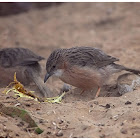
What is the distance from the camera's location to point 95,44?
36.6ft

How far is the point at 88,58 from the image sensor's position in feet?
25.3

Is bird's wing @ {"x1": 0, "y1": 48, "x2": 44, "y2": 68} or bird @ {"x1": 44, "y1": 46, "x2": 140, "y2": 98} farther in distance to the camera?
bird's wing @ {"x1": 0, "y1": 48, "x2": 44, "y2": 68}

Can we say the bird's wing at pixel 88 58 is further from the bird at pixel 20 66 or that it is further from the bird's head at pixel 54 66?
the bird at pixel 20 66

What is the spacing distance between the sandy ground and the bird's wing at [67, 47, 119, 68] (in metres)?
0.59

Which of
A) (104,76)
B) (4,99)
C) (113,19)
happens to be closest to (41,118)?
(4,99)

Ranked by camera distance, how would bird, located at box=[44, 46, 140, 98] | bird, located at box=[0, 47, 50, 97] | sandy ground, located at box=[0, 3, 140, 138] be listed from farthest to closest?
bird, located at box=[0, 47, 50, 97]
bird, located at box=[44, 46, 140, 98]
sandy ground, located at box=[0, 3, 140, 138]

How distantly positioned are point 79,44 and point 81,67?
392cm

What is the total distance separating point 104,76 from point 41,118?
2601 mm

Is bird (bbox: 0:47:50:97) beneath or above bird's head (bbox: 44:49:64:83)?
beneath

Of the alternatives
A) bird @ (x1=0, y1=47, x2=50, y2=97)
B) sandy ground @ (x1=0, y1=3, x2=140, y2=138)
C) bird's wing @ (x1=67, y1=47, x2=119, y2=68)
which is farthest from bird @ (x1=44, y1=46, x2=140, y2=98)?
bird @ (x1=0, y1=47, x2=50, y2=97)

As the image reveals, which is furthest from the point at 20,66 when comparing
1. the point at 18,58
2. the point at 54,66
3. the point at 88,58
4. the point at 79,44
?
the point at 79,44

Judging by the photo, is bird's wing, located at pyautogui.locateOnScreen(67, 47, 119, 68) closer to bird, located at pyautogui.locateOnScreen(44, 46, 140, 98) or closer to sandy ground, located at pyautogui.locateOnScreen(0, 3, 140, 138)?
bird, located at pyautogui.locateOnScreen(44, 46, 140, 98)

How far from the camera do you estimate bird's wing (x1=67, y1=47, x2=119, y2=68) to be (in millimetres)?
7559

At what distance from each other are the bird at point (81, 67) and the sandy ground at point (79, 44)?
1.11ft
